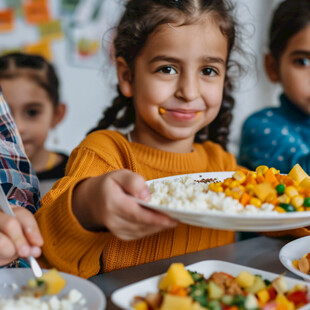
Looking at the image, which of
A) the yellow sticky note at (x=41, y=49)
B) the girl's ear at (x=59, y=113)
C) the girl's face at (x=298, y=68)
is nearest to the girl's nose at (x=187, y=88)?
the girl's face at (x=298, y=68)

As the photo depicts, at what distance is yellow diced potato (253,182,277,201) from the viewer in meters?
0.69

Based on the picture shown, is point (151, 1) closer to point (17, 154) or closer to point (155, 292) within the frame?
point (17, 154)

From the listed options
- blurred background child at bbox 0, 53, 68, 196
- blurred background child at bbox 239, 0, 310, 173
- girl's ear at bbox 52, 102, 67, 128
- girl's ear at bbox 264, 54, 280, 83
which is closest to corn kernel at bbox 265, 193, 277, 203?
blurred background child at bbox 239, 0, 310, 173

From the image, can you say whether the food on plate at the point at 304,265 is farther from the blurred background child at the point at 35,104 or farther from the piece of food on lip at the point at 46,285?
the blurred background child at the point at 35,104

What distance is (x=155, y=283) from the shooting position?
25.2 inches

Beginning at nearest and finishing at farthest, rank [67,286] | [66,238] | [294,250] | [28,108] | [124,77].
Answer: [67,286]
[66,238]
[294,250]
[124,77]
[28,108]

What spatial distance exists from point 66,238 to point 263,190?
0.36 meters

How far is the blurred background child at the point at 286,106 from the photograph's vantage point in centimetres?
148

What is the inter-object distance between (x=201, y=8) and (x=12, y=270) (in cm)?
76

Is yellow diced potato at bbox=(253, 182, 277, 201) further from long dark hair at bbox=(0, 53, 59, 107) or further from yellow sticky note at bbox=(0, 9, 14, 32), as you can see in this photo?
yellow sticky note at bbox=(0, 9, 14, 32)

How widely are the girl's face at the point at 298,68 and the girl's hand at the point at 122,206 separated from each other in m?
1.06

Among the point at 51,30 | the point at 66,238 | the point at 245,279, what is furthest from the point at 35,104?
the point at 245,279

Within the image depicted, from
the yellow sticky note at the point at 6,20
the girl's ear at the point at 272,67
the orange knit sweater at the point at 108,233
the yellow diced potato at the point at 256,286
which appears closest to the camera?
the yellow diced potato at the point at 256,286

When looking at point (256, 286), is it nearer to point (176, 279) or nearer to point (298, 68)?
point (176, 279)
